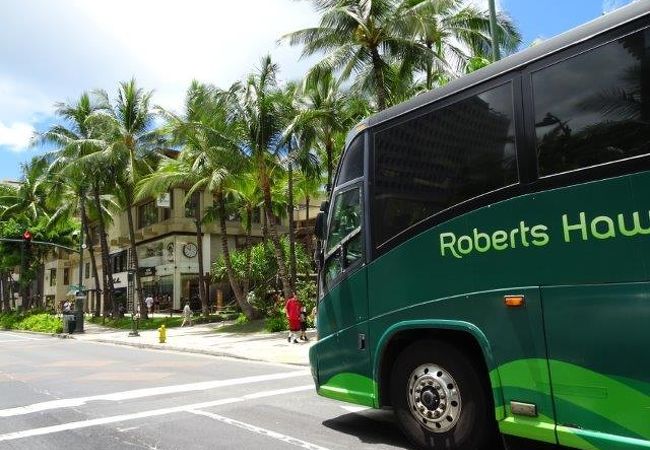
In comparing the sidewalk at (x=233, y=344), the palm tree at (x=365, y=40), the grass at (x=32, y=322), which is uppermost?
the palm tree at (x=365, y=40)

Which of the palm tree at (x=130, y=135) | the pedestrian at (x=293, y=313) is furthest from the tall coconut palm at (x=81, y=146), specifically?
the pedestrian at (x=293, y=313)

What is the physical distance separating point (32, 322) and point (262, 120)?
2247cm

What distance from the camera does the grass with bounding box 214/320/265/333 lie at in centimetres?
2462

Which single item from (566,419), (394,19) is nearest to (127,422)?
(566,419)

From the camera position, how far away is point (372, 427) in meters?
6.69

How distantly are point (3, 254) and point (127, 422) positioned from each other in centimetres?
4284

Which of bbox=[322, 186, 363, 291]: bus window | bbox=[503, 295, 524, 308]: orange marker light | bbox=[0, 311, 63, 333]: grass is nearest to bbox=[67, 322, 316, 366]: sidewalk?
bbox=[0, 311, 63, 333]: grass

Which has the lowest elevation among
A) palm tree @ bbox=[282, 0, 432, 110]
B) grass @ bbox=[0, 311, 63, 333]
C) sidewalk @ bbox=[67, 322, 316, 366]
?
sidewalk @ bbox=[67, 322, 316, 366]

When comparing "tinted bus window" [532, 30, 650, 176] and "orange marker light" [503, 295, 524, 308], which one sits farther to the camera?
"orange marker light" [503, 295, 524, 308]

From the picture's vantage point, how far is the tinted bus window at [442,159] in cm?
495

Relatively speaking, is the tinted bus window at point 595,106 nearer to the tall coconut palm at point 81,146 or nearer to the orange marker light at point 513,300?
the orange marker light at point 513,300

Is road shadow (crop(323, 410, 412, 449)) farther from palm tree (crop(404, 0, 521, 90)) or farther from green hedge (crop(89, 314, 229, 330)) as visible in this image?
green hedge (crop(89, 314, 229, 330))

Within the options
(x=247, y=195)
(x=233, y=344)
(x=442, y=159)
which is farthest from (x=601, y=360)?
(x=247, y=195)

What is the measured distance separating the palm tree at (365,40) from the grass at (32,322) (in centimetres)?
2201
